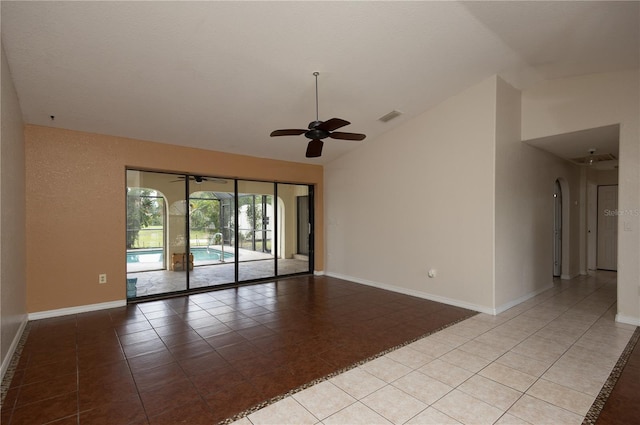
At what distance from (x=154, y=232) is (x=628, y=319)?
6.94m

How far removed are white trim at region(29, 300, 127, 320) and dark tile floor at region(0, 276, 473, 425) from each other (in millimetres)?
146

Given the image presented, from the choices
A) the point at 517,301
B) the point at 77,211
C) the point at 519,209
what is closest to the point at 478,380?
the point at 517,301

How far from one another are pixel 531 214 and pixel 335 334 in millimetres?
3952

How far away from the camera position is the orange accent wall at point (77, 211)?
413 centimetres

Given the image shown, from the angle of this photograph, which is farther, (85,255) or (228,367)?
(85,255)

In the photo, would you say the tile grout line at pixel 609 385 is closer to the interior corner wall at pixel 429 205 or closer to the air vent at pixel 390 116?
the interior corner wall at pixel 429 205

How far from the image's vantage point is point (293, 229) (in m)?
7.16

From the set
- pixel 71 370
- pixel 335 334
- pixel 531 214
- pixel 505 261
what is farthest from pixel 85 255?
pixel 531 214

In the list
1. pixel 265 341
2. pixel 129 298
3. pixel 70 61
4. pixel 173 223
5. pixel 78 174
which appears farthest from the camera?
pixel 173 223

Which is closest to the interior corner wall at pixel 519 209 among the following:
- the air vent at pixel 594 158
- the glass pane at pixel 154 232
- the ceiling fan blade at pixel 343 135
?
the air vent at pixel 594 158

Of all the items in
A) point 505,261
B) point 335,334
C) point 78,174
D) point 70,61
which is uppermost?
point 70,61

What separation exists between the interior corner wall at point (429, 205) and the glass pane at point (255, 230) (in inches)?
62.0

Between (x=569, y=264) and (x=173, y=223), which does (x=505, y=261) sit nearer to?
(x=569, y=264)

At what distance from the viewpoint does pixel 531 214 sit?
205 inches
